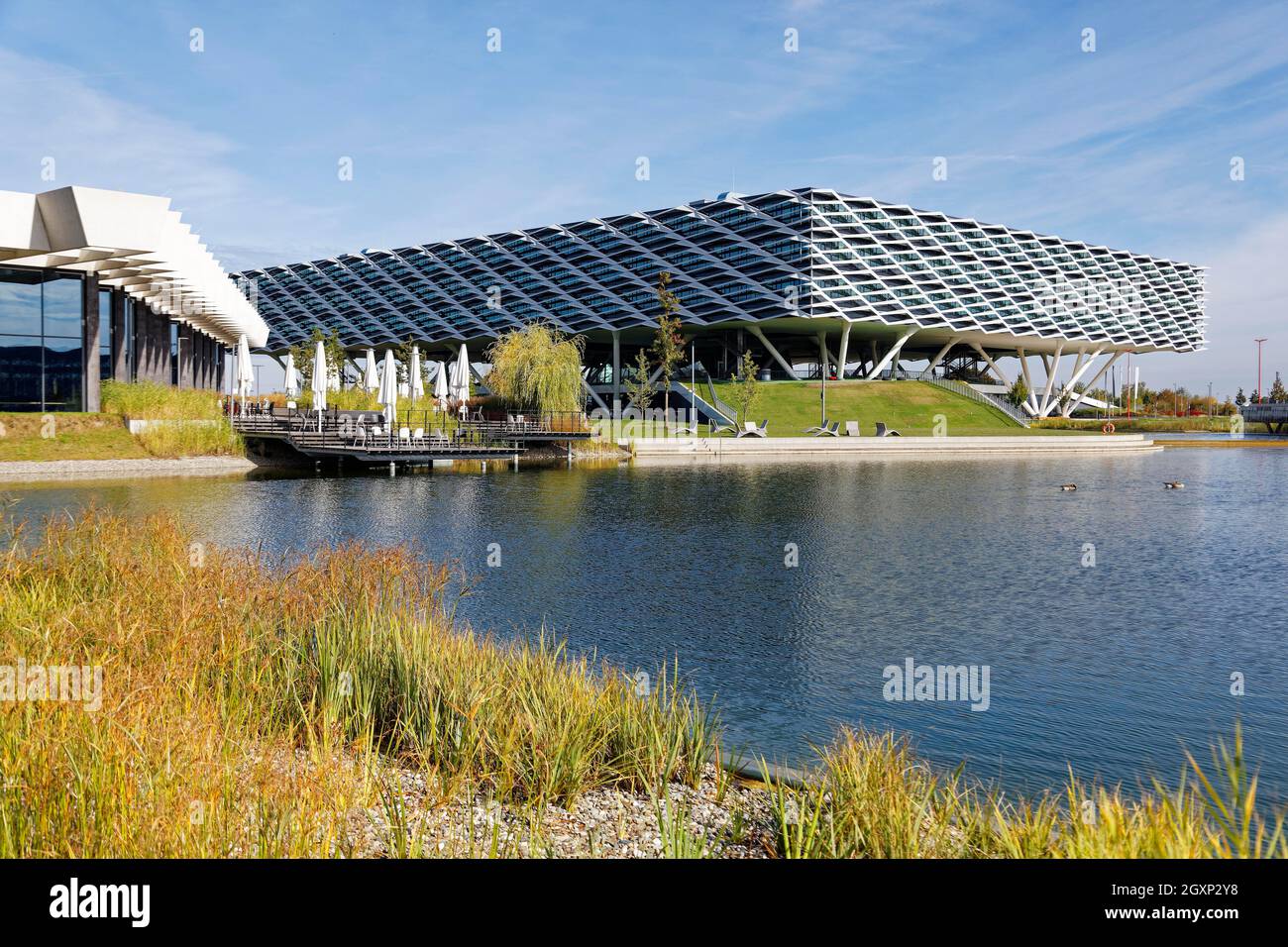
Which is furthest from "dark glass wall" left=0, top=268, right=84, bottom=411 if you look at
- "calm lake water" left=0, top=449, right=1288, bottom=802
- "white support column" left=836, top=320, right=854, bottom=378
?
"white support column" left=836, top=320, right=854, bottom=378

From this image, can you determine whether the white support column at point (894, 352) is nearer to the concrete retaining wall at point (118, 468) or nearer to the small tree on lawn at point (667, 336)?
the small tree on lawn at point (667, 336)

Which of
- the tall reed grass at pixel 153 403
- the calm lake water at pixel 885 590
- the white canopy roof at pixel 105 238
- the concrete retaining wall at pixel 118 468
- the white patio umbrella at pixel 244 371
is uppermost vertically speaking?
the white canopy roof at pixel 105 238

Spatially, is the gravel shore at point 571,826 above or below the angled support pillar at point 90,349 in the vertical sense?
below

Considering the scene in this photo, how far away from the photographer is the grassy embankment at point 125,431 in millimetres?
32656

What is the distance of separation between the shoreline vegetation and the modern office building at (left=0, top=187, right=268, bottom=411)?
26661 mm

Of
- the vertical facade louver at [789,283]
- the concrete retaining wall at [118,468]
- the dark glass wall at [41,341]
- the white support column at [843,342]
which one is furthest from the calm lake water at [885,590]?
the vertical facade louver at [789,283]

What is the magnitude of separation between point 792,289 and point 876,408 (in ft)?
47.5

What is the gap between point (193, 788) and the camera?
4504 mm

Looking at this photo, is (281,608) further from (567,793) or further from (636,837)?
(636,837)

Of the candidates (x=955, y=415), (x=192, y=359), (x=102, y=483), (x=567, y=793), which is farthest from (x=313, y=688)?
(x=955, y=415)

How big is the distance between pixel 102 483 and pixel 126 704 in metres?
27.7

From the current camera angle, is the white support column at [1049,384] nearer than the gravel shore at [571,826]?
No

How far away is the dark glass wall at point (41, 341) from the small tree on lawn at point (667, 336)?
141 feet

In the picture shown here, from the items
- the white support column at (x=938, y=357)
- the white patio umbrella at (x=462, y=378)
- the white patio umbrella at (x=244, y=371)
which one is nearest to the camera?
the white patio umbrella at (x=244, y=371)
